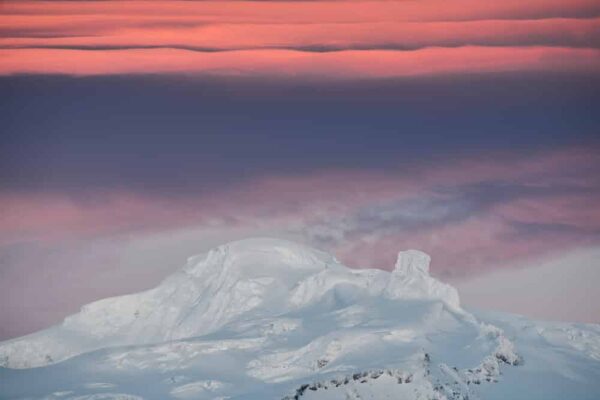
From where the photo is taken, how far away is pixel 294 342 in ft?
542

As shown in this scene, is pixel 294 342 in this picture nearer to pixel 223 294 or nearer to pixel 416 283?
pixel 223 294

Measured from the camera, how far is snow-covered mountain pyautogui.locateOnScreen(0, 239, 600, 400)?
160 metres

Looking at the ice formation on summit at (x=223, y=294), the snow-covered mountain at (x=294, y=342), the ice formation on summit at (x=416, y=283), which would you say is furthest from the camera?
the ice formation on summit at (x=223, y=294)

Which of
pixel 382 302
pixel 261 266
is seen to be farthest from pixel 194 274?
pixel 382 302

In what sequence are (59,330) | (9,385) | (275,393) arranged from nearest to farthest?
(275,393) < (9,385) < (59,330)

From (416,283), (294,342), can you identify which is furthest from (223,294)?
(416,283)

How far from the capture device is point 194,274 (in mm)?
181375

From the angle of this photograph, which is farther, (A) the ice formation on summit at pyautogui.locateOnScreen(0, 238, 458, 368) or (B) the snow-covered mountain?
(A) the ice formation on summit at pyautogui.locateOnScreen(0, 238, 458, 368)

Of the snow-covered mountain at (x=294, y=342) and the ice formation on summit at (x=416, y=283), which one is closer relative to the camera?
the snow-covered mountain at (x=294, y=342)

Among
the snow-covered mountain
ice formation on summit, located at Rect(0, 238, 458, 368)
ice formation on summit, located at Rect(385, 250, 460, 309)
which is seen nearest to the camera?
the snow-covered mountain

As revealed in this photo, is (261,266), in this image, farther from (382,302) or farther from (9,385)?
(9,385)

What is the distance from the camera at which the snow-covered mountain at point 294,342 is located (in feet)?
524

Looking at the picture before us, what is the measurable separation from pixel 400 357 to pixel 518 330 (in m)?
17.5

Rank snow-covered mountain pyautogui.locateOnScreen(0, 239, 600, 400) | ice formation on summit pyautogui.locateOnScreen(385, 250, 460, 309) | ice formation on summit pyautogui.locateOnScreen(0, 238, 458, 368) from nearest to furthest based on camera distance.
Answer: snow-covered mountain pyautogui.locateOnScreen(0, 239, 600, 400)
ice formation on summit pyautogui.locateOnScreen(385, 250, 460, 309)
ice formation on summit pyautogui.locateOnScreen(0, 238, 458, 368)
